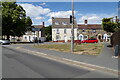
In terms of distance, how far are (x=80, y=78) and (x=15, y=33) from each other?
127 ft

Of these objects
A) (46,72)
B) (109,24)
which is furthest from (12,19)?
(46,72)

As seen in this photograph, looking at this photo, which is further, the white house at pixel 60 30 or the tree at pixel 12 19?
the white house at pixel 60 30

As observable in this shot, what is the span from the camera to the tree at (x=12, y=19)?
41.2 m

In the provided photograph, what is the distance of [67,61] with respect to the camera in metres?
12.0

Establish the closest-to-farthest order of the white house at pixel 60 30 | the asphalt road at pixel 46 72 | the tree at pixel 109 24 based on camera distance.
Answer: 1. the asphalt road at pixel 46 72
2. the tree at pixel 109 24
3. the white house at pixel 60 30

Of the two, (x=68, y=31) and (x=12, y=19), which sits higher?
(x=12, y=19)

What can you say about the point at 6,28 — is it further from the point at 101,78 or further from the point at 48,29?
the point at 48,29

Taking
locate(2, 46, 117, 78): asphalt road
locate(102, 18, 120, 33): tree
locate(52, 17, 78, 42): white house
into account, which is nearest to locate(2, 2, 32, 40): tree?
locate(52, 17, 78, 42): white house

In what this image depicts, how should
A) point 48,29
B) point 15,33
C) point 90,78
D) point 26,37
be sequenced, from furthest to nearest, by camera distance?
point 48,29
point 26,37
point 15,33
point 90,78

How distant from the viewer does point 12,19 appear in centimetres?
4156

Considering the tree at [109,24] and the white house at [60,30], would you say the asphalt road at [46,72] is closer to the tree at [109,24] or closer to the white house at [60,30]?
the tree at [109,24]

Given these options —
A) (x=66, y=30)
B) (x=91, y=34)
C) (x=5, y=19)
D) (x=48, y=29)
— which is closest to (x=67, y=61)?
(x=5, y=19)

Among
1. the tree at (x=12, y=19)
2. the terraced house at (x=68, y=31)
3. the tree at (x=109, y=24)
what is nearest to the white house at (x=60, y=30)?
the terraced house at (x=68, y=31)

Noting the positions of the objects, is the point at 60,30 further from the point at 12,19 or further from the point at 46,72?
the point at 46,72
